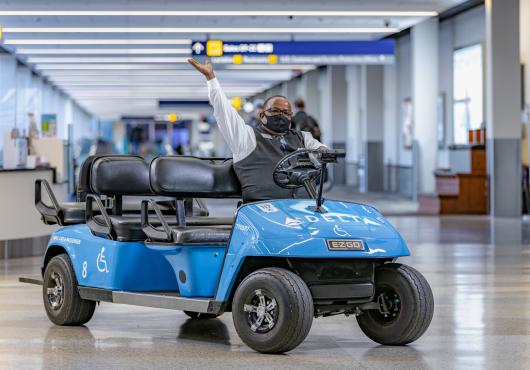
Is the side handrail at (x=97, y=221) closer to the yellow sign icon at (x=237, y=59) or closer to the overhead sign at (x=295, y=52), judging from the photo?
the overhead sign at (x=295, y=52)

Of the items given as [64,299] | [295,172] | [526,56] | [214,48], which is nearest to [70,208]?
[64,299]

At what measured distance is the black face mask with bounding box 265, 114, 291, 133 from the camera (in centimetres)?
703

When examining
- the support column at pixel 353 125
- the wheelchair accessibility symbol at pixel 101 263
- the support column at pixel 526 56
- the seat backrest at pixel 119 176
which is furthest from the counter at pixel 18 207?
the support column at pixel 353 125

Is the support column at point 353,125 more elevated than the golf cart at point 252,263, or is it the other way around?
the support column at point 353,125

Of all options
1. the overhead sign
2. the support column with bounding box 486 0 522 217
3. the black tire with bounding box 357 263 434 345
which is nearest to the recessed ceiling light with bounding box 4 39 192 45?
the overhead sign

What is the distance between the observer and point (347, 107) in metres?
36.5

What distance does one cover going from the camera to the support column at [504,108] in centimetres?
2012

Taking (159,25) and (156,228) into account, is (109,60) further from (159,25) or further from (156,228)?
(156,228)

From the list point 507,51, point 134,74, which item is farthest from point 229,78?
point 507,51

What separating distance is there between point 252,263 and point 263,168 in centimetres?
78

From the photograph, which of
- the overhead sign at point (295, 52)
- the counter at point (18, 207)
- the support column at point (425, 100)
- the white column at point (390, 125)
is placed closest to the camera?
the counter at point (18, 207)

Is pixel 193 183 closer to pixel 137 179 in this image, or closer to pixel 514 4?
pixel 137 179

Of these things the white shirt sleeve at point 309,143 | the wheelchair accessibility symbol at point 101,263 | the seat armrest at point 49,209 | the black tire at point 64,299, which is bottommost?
the black tire at point 64,299

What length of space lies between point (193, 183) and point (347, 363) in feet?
5.29
